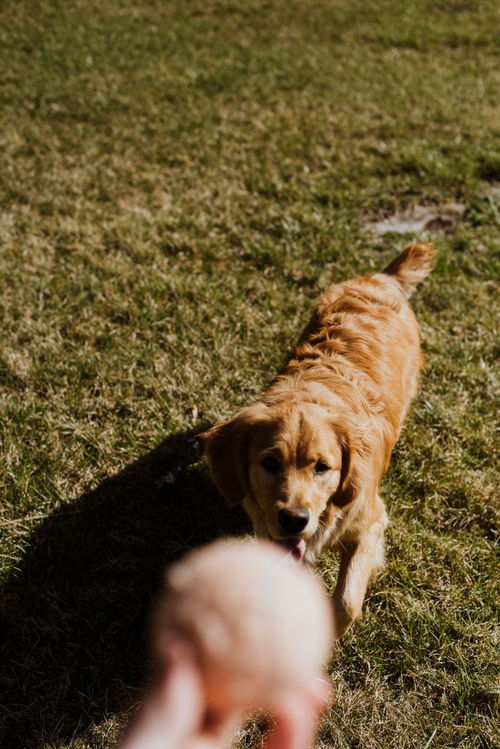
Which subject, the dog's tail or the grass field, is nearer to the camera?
the grass field

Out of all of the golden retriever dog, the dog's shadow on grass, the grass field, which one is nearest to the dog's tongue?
the golden retriever dog

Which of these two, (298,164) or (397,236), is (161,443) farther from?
(298,164)

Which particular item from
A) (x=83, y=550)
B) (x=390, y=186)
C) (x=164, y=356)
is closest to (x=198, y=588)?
(x=83, y=550)

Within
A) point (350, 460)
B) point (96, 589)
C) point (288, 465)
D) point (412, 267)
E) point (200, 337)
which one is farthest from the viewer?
point (200, 337)

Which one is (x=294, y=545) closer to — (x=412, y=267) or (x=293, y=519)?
(x=293, y=519)

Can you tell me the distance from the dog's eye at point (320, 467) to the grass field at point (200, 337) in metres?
0.85

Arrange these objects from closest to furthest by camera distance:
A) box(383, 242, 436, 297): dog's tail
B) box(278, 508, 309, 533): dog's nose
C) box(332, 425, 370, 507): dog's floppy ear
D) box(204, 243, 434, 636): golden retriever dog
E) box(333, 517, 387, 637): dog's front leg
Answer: box(278, 508, 309, 533): dog's nose, box(204, 243, 434, 636): golden retriever dog, box(332, 425, 370, 507): dog's floppy ear, box(333, 517, 387, 637): dog's front leg, box(383, 242, 436, 297): dog's tail

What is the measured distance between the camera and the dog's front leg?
8.98 feet

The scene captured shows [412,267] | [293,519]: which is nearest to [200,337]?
[412,267]

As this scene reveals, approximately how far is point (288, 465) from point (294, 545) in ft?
1.18

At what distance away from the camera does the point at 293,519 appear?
2365 mm

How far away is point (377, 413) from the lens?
304cm

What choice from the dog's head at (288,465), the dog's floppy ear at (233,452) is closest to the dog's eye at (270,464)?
the dog's head at (288,465)

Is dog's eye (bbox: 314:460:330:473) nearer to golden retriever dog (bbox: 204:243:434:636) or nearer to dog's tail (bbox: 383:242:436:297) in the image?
golden retriever dog (bbox: 204:243:434:636)
